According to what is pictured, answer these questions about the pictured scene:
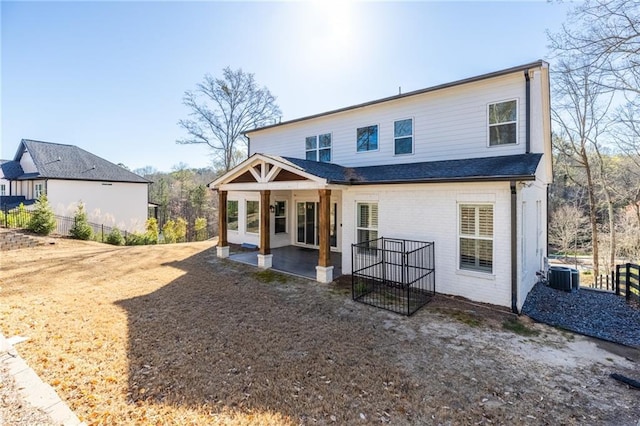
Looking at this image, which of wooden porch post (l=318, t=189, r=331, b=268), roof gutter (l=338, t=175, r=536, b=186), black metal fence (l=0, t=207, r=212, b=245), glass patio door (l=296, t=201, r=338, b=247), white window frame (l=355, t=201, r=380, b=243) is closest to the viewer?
roof gutter (l=338, t=175, r=536, b=186)

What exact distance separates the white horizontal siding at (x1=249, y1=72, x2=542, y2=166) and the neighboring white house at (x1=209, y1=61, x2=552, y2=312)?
0.03 m

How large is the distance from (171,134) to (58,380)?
25.1 m

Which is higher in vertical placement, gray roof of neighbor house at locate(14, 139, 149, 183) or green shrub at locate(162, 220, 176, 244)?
gray roof of neighbor house at locate(14, 139, 149, 183)

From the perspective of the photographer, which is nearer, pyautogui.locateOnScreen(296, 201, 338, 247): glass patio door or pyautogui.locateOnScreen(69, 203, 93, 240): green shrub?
pyautogui.locateOnScreen(296, 201, 338, 247): glass patio door

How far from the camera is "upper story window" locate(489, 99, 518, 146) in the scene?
8.22 metres

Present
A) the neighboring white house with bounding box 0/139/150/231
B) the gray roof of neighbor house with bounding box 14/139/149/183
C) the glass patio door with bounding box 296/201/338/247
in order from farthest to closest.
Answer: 1. the gray roof of neighbor house with bounding box 14/139/149/183
2. the neighboring white house with bounding box 0/139/150/231
3. the glass patio door with bounding box 296/201/338/247

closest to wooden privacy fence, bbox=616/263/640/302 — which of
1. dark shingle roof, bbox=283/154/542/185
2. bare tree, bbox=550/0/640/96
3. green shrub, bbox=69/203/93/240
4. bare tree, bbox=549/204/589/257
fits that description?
dark shingle roof, bbox=283/154/542/185

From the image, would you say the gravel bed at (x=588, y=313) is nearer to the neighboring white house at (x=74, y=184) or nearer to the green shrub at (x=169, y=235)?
the green shrub at (x=169, y=235)

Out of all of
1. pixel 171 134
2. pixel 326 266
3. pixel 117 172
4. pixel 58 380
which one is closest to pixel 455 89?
pixel 326 266

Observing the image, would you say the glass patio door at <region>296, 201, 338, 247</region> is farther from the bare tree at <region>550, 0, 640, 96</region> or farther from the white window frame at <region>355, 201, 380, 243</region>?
the bare tree at <region>550, 0, 640, 96</region>

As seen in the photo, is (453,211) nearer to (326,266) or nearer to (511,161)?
(511,161)

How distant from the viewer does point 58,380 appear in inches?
157

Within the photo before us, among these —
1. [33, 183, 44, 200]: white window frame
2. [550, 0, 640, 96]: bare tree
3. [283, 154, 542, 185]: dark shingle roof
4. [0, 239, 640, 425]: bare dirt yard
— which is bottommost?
[0, 239, 640, 425]: bare dirt yard

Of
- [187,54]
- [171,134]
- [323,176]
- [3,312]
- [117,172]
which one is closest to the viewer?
[3,312]
